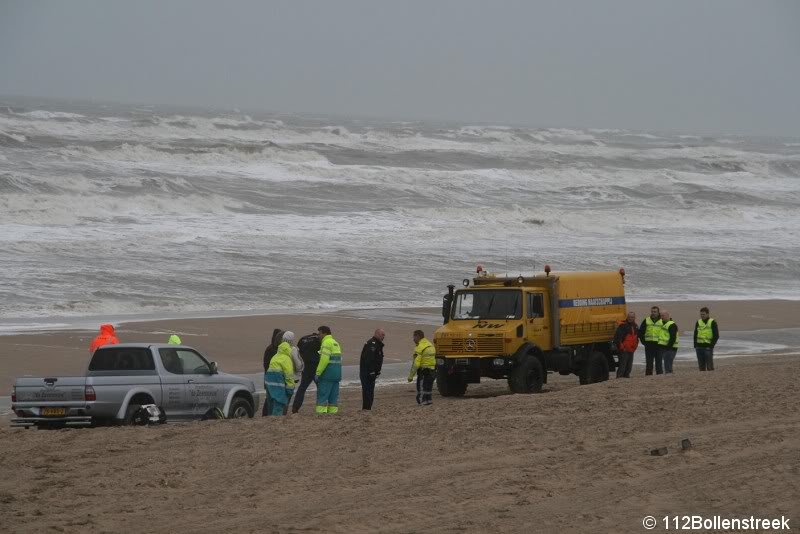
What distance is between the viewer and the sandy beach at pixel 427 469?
9.43 meters

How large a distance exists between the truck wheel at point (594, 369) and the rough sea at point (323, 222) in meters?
10.7

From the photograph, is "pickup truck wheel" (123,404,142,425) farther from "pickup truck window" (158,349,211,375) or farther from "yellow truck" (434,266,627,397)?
"yellow truck" (434,266,627,397)

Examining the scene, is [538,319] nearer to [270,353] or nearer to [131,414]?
[270,353]

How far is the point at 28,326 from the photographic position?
2480 cm

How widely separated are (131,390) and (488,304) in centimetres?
663

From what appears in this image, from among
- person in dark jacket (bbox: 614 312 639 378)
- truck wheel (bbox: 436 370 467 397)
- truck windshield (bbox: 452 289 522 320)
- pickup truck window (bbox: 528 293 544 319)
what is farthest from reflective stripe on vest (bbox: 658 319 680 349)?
truck wheel (bbox: 436 370 467 397)

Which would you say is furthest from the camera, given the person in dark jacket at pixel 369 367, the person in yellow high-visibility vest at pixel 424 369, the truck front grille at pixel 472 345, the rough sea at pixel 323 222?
the rough sea at pixel 323 222

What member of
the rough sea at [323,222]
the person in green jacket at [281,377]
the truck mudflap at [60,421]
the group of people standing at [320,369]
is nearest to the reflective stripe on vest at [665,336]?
the group of people standing at [320,369]

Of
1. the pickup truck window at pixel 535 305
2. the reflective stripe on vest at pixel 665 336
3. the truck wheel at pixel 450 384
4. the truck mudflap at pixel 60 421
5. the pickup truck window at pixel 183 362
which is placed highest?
the pickup truck window at pixel 535 305

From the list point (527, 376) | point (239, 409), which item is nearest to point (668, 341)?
point (527, 376)

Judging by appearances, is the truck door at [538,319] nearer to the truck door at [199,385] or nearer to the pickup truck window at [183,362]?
the truck door at [199,385]

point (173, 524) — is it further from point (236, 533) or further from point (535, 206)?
point (535, 206)

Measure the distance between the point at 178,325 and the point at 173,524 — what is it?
16550mm

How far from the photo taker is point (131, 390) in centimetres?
1439
